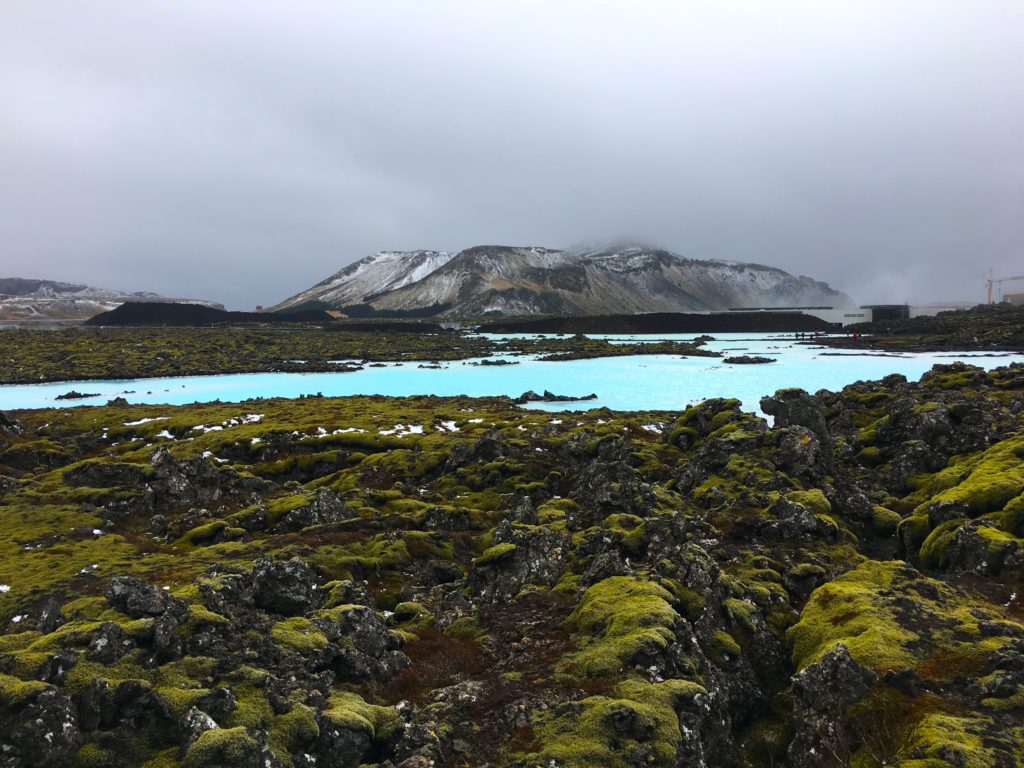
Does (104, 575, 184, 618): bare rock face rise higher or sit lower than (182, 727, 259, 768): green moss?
higher

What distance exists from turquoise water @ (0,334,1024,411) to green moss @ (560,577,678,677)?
130 feet

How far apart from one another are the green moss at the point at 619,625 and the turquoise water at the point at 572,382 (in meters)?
39.8

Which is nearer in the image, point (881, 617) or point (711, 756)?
point (711, 756)

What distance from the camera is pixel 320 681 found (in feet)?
36.1

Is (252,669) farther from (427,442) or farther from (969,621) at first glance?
(427,442)

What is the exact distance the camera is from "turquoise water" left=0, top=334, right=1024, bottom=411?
6109cm

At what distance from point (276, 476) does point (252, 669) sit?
74.5 ft

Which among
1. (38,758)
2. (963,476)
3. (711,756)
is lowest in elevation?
(711,756)

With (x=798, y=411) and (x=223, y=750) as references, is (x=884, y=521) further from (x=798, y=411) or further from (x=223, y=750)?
(x=223, y=750)

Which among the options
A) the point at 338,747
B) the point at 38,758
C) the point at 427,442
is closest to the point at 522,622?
the point at 338,747

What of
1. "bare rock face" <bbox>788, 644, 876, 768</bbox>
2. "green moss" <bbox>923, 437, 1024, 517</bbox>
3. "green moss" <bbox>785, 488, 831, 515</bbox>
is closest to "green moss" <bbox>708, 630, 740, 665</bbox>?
"bare rock face" <bbox>788, 644, 876, 768</bbox>

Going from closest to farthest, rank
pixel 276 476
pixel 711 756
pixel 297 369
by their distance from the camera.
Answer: pixel 711 756, pixel 276 476, pixel 297 369

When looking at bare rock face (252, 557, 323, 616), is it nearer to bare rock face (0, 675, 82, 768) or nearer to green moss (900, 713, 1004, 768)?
bare rock face (0, 675, 82, 768)

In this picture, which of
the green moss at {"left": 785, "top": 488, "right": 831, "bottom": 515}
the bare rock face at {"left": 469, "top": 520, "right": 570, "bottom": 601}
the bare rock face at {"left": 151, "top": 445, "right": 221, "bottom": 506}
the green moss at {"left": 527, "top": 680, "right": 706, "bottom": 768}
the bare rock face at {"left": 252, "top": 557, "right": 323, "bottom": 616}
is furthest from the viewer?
the bare rock face at {"left": 151, "top": 445, "right": 221, "bottom": 506}
